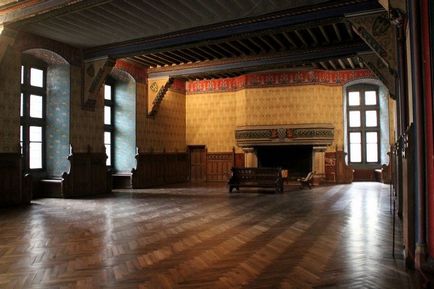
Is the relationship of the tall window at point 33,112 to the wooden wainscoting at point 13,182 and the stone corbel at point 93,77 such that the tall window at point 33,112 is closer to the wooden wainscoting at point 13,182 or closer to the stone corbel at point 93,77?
the stone corbel at point 93,77

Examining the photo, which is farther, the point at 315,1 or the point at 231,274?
the point at 315,1

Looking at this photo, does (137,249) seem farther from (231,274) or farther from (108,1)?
(108,1)

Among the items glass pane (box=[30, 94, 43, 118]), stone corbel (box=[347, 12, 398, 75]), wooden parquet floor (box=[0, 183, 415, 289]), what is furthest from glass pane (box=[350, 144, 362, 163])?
glass pane (box=[30, 94, 43, 118])

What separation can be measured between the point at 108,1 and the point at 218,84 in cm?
976

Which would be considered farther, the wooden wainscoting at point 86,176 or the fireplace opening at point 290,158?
the fireplace opening at point 290,158

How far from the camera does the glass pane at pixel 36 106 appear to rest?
34.4ft

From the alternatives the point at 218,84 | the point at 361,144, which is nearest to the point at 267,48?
the point at 218,84

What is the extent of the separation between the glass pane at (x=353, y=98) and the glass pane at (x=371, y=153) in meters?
1.78

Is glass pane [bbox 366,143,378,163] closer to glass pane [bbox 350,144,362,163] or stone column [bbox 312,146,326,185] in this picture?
glass pane [bbox 350,144,362,163]

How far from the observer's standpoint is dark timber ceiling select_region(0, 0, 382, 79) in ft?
25.5

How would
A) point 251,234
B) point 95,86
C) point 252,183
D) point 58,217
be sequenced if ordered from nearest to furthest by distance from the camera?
point 251,234 < point 58,217 < point 95,86 < point 252,183

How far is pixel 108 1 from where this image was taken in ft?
22.9

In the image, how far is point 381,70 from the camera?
9617 millimetres

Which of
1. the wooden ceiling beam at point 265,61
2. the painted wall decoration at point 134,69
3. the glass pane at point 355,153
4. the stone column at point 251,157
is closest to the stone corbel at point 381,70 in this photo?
the wooden ceiling beam at point 265,61
